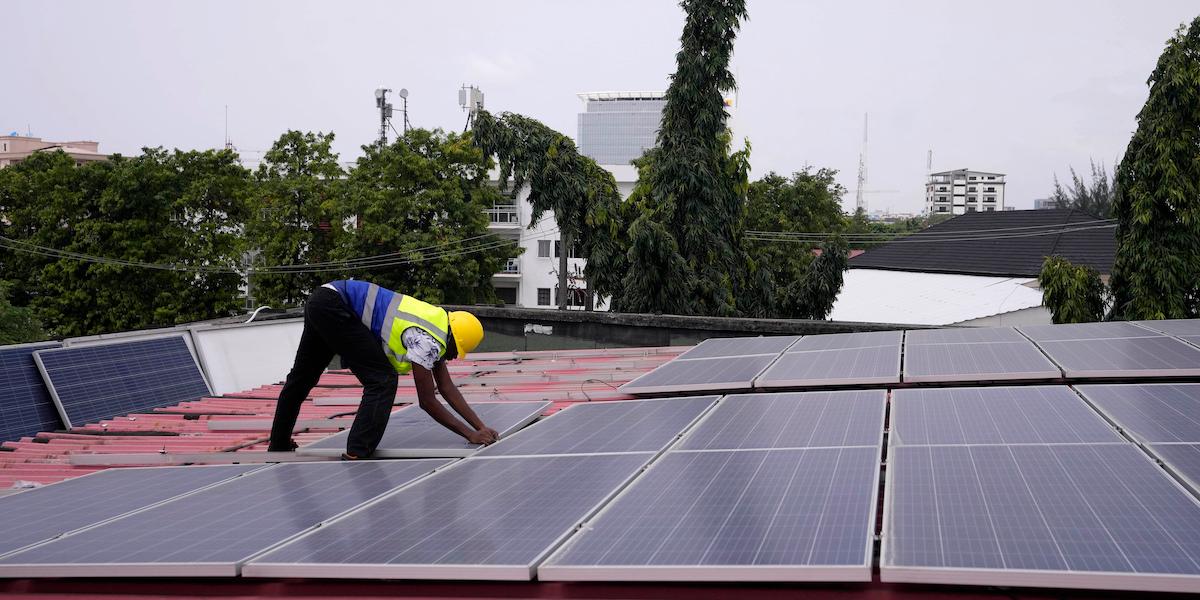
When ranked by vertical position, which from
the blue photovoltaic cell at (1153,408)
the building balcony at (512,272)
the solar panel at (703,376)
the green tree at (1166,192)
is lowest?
the building balcony at (512,272)

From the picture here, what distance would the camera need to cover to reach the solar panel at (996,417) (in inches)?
186

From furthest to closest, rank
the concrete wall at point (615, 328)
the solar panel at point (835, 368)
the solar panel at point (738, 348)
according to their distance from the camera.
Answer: the concrete wall at point (615, 328) < the solar panel at point (738, 348) < the solar panel at point (835, 368)

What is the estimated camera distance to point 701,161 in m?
24.2

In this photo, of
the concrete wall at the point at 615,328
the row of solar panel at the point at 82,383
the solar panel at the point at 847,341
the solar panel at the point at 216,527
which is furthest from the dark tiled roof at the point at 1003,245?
the solar panel at the point at 216,527

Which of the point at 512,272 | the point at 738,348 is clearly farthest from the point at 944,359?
the point at 512,272

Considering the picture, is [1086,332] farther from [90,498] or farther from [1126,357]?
[90,498]

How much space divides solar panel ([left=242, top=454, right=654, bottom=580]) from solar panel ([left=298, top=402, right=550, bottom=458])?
804 mm

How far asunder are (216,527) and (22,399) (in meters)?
5.92

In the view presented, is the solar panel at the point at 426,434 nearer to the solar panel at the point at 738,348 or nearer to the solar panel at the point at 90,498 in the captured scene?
the solar panel at the point at 90,498

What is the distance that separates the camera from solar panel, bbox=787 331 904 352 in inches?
367

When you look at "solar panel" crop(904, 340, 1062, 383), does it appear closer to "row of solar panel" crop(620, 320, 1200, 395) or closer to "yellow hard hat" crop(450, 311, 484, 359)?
"row of solar panel" crop(620, 320, 1200, 395)

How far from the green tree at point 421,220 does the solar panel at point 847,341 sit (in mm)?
31246

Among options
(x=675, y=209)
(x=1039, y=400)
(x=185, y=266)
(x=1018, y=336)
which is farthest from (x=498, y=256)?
(x=1039, y=400)

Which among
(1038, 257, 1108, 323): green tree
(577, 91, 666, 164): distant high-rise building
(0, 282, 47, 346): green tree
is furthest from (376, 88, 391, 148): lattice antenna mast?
(577, 91, 666, 164): distant high-rise building
